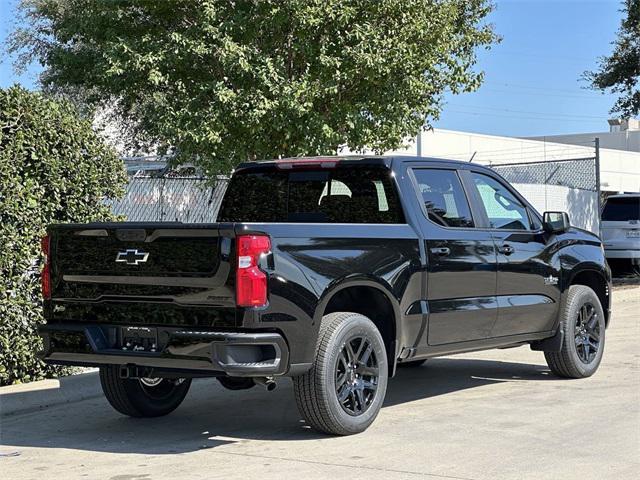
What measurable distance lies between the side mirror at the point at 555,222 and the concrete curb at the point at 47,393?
4.23 m

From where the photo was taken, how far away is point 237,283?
6336 mm

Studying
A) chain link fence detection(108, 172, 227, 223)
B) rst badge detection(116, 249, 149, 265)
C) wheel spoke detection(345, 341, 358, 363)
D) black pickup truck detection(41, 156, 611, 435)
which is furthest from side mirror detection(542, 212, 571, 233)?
chain link fence detection(108, 172, 227, 223)

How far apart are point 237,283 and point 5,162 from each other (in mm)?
3322

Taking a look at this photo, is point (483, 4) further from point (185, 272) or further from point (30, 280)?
point (185, 272)

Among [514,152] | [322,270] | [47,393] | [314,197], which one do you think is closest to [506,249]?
[314,197]

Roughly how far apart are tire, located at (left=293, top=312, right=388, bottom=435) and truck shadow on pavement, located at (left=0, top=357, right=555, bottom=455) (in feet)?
0.95

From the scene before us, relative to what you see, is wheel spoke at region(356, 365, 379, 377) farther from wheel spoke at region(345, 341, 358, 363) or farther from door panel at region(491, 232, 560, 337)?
door panel at region(491, 232, 560, 337)

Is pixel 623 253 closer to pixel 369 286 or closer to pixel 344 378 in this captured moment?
pixel 369 286

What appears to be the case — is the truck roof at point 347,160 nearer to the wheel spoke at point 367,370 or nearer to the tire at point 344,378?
the tire at point 344,378

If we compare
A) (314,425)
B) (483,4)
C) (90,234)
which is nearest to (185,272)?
(90,234)

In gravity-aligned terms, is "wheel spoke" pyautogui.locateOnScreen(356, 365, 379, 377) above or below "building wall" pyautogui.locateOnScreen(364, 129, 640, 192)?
below

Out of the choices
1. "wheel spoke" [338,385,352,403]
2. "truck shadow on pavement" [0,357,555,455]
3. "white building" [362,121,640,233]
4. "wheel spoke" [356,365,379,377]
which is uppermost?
"white building" [362,121,640,233]

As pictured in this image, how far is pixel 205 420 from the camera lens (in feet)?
26.1

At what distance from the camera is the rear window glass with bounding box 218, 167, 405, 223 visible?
25.7 feet
